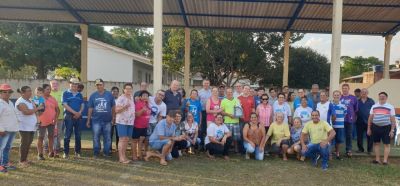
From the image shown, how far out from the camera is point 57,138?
7.55m

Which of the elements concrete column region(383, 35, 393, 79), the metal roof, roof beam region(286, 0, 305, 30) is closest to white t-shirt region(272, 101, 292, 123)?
the metal roof

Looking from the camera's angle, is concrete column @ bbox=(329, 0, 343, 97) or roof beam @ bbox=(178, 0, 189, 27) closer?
concrete column @ bbox=(329, 0, 343, 97)

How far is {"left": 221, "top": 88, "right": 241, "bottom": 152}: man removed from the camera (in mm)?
7918

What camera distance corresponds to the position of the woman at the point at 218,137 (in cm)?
777

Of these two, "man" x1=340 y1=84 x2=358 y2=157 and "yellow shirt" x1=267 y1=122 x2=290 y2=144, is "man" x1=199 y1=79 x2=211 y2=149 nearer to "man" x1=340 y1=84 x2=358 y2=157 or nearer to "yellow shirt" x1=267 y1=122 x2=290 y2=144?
"yellow shirt" x1=267 y1=122 x2=290 y2=144

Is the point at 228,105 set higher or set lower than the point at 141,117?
higher

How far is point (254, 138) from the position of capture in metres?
7.90

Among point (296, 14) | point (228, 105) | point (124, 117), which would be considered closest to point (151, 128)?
point (124, 117)

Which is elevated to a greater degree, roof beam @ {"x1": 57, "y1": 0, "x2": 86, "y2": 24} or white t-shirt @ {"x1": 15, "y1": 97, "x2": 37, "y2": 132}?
roof beam @ {"x1": 57, "y1": 0, "x2": 86, "y2": 24}

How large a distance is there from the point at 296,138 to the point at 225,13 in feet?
18.5

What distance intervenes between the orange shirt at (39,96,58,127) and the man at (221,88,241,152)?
346cm

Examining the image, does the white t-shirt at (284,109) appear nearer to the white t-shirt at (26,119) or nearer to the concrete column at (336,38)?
the concrete column at (336,38)

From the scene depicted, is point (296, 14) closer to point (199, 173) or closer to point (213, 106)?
point (213, 106)

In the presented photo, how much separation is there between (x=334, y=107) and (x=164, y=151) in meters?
3.74
